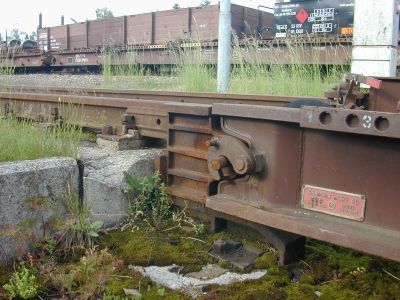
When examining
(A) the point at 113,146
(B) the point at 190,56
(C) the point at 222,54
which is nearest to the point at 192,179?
(A) the point at 113,146

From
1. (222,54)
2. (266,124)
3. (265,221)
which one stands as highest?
(222,54)

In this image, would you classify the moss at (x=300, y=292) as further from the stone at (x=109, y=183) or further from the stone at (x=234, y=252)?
the stone at (x=109, y=183)

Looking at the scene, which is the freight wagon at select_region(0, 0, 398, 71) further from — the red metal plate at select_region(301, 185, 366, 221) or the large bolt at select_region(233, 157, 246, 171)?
the red metal plate at select_region(301, 185, 366, 221)

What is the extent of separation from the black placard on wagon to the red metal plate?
12.7m

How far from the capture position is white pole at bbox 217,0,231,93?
7.44m

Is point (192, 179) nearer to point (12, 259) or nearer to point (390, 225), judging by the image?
point (12, 259)

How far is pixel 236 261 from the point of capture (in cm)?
282

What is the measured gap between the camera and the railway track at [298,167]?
218 cm

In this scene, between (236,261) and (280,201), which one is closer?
(280,201)

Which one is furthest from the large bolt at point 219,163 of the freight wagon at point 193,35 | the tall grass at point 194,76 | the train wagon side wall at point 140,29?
the train wagon side wall at point 140,29

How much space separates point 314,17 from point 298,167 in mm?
13906

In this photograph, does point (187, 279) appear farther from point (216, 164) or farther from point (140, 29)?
point (140, 29)

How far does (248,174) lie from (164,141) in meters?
1.55

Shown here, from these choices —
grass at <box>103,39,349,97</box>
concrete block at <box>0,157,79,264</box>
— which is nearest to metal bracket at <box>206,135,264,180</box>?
concrete block at <box>0,157,79,264</box>
